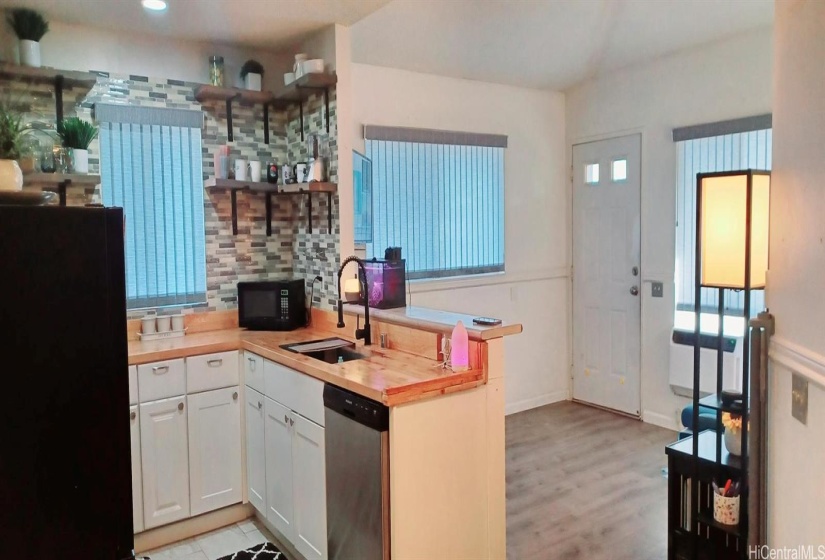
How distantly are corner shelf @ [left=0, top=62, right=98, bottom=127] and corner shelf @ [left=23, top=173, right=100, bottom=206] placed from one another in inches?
13.4

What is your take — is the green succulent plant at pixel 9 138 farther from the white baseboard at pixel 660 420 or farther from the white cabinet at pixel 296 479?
the white baseboard at pixel 660 420

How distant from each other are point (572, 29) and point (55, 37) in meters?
3.03

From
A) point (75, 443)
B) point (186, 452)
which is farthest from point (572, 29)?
point (75, 443)

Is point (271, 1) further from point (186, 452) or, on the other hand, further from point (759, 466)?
point (759, 466)

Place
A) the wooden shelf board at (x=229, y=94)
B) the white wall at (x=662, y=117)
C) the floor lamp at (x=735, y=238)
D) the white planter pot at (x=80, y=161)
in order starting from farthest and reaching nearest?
the white wall at (x=662, y=117) → the wooden shelf board at (x=229, y=94) → the white planter pot at (x=80, y=161) → the floor lamp at (x=735, y=238)

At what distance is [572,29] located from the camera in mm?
4027

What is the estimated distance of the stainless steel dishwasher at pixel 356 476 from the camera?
2191 mm

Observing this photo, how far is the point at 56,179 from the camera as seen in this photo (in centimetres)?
293

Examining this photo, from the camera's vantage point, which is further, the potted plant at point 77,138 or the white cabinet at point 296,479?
the potted plant at point 77,138

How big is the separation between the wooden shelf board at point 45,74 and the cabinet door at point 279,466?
1.83 m

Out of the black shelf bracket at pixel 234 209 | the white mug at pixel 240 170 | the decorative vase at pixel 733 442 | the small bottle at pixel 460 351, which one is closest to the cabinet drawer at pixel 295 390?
the small bottle at pixel 460 351

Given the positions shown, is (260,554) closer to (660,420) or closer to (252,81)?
(252,81)

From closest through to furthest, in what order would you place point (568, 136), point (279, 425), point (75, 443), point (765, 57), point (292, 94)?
1. point (75, 443)
2. point (279, 425)
3. point (292, 94)
4. point (765, 57)
5. point (568, 136)

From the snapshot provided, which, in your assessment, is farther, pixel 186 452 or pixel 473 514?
pixel 186 452
